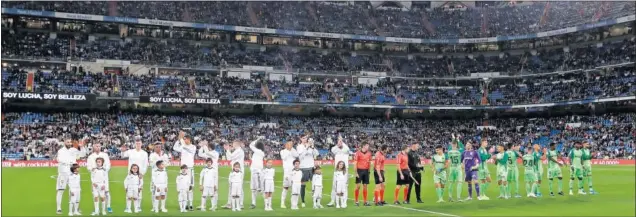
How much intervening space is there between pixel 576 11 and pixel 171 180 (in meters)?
59.1

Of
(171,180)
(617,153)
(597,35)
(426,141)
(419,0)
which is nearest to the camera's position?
(171,180)

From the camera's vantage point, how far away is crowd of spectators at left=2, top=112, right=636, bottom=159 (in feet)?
181

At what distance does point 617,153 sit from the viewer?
55.5 m

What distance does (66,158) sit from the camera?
19.5 metres

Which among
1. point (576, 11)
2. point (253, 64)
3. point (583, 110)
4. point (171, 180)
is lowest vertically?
point (171, 180)

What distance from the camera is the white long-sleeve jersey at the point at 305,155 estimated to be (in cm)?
2184

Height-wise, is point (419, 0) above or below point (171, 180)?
above

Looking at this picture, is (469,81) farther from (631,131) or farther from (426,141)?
(631,131)

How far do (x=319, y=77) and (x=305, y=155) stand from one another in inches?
2277

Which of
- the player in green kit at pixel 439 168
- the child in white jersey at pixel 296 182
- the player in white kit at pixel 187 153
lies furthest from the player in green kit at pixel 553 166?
the player in white kit at pixel 187 153

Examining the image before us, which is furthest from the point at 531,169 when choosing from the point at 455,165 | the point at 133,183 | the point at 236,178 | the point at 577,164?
the point at 133,183

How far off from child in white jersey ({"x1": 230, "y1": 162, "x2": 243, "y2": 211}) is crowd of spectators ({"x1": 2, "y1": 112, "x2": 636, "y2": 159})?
30.0m

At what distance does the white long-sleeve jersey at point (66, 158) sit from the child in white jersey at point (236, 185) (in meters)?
5.04

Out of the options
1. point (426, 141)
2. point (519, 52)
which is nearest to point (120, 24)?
point (426, 141)
